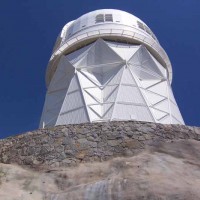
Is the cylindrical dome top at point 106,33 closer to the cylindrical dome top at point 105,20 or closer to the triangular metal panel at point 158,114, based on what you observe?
the cylindrical dome top at point 105,20

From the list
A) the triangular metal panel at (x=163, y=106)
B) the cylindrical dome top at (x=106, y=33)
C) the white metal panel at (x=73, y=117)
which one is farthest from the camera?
the cylindrical dome top at (x=106, y=33)

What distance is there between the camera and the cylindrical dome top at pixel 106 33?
28.0 metres

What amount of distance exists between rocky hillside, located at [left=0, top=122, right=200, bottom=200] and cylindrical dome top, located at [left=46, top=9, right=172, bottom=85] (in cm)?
1254

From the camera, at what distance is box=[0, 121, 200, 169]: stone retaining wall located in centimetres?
1484

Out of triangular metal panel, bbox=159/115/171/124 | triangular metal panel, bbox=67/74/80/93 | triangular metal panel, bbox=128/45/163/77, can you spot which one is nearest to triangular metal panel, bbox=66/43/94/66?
triangular metal panel, bbox=67/74/80/93

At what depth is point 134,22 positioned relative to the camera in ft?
97.7

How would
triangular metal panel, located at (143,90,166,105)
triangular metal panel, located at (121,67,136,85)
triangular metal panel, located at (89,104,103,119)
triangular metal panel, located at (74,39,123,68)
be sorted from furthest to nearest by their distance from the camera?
triangular metal panel, located at (74,39,123,68), triangular metal panel, located at (121,67,136,85), triangular metal panel, located at (143,90,166,105), triangular metal panel, located at (89,104,103,119)

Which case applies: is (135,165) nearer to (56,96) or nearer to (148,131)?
(148,131)

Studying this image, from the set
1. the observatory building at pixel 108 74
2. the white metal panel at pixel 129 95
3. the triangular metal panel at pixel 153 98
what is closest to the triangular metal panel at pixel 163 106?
the observatory building at pixel 108 74

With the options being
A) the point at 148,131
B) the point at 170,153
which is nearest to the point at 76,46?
the point at 148,131

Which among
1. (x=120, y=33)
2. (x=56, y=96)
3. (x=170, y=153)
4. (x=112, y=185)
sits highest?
(x=120, y=33)

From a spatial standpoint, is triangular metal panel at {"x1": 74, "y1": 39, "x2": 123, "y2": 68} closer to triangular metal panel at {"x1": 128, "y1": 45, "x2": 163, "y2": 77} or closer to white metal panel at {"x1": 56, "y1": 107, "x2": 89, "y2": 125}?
triangular metal panel at {"x1": 128, "y1": 45, "x2": 163, "y2": 77}

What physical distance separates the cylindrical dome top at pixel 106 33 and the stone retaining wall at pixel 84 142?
1252 centimetres

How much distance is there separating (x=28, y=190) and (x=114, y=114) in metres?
10.4
